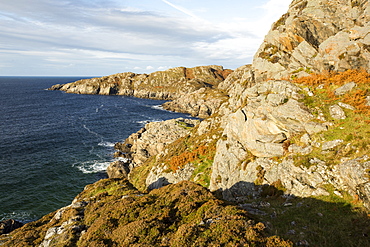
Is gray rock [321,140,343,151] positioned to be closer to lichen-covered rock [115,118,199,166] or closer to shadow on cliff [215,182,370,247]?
shadow on cliff [215,182,370,247]

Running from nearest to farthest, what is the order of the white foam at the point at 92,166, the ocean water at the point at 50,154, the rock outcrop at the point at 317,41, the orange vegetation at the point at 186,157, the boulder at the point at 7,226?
the rock outcrop at the point at 317,41 < the boulder at the point at 7,226 < the orange vegetation at the point at 186,157 < the ocean water at the point at 50,154 < the white foam at the point at 92,166

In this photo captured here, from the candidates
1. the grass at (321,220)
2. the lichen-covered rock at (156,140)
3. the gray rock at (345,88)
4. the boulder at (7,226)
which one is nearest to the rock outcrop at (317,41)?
the gray rock at (345,88)

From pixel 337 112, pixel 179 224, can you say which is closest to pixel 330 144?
pixel 337 112

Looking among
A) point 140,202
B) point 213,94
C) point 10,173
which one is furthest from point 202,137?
point 213,94

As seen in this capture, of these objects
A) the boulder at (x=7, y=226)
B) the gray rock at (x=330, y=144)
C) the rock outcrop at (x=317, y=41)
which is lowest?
the boulder at (x=7, y=226)

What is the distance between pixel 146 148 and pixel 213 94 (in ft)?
326

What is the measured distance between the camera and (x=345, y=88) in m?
22.8

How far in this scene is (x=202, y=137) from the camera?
3928 cm

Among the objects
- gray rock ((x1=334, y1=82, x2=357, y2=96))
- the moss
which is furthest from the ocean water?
gray rock ((x1=334, y1=82, x2=357, y2=96))

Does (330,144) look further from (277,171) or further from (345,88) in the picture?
(345,88)

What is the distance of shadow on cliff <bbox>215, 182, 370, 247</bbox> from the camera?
35.9ft

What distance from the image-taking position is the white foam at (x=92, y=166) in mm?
56375

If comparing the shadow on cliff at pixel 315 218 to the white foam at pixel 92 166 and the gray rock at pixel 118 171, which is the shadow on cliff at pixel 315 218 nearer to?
the gray rock at pixel 118 171

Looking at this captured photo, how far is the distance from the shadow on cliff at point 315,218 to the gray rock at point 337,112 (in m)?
9.46
